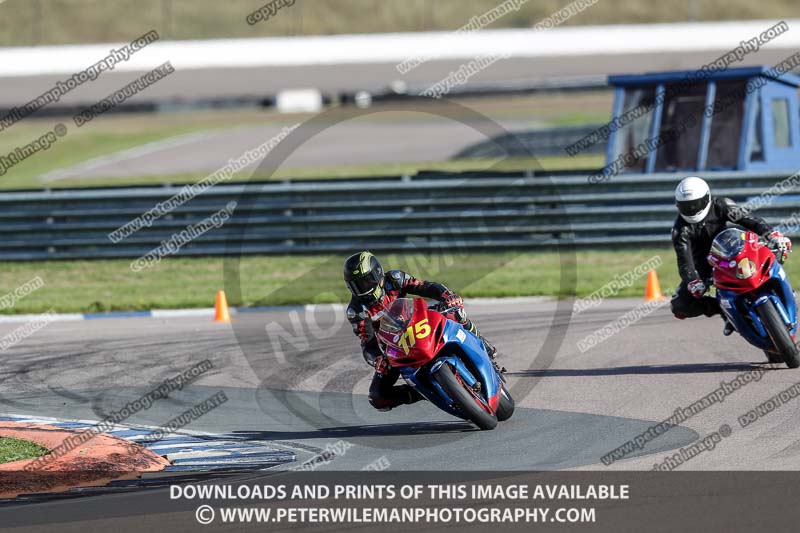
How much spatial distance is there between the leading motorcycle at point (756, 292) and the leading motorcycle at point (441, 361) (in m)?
2.77

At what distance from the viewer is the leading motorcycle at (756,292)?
10.7m

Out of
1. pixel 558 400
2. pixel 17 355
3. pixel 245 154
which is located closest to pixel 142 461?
pixel 558 400

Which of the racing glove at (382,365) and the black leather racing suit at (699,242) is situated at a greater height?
the black leather racing suit at (699,242)

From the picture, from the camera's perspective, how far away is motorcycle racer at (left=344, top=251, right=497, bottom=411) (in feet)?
31.1

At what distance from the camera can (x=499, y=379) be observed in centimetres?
949

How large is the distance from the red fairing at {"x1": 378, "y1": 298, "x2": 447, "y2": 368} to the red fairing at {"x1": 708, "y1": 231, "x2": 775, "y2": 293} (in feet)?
10.2

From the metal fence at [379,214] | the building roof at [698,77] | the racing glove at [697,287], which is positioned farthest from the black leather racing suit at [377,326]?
the building roof at [698,77]

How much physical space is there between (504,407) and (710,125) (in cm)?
1276

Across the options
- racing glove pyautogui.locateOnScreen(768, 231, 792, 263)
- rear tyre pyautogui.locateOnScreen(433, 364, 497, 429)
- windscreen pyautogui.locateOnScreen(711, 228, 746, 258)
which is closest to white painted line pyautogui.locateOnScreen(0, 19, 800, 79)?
racing glove pyautogui.locateOnScreen(768, 231, 792, 263)

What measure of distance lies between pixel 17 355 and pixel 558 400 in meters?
6.62

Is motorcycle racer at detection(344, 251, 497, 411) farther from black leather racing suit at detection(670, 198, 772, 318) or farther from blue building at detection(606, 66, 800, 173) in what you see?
blue building at detection(606, 66, 800, 173)

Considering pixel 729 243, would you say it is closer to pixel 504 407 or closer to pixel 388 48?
pixel 504 407

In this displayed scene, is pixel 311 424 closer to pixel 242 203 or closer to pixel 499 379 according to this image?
pixel 499 379

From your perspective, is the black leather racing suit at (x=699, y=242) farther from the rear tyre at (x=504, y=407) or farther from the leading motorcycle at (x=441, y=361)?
the leading motorcycle at (x=441, y=361)
